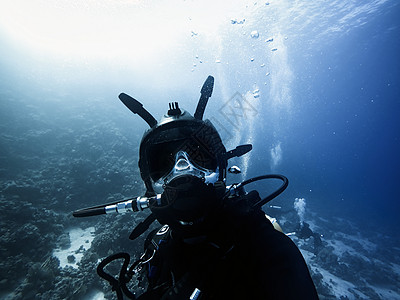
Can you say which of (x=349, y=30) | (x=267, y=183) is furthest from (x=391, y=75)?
(x=267, y=183)

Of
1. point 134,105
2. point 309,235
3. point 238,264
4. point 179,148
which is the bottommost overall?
point 309,235

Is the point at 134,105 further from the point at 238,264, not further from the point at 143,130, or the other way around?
the point at 143,130

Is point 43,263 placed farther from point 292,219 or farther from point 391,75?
point 391,75

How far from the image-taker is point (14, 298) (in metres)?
A: 8.34

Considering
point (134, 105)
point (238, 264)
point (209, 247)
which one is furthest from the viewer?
Answer: point (134, 105)

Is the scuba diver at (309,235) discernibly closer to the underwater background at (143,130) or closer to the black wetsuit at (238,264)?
the underwater background at (143,130)

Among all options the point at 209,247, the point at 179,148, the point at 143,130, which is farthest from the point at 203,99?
the point at 143,130

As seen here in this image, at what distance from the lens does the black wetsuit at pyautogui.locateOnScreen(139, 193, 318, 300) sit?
1.49m

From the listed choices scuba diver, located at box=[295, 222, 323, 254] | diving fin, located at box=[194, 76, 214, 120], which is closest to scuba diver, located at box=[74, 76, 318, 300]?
diving fin, located at box=[194, 76, 214, 120]

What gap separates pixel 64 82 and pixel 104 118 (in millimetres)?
24577

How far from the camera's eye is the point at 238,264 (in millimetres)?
1684

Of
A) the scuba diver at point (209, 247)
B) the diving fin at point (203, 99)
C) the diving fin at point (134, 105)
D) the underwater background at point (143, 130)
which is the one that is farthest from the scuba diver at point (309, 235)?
the diving fin at point (134, 105)

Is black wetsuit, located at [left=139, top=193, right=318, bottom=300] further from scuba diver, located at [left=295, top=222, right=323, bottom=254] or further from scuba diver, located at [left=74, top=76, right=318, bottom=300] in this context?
scuba diver, located at [left=295, top=222, right=323, bottom=254]

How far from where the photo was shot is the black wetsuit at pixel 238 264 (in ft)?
4.88
